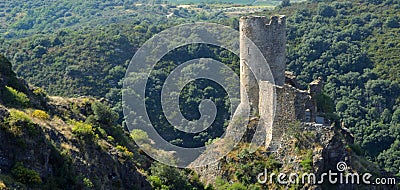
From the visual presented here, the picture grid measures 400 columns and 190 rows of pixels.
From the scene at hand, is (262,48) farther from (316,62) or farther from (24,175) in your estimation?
(316,62)

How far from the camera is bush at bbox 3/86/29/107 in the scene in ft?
61.6

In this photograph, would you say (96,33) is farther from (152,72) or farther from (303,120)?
(303,120)

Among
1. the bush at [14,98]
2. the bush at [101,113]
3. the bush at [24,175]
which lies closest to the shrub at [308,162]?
the bush at [101,113]

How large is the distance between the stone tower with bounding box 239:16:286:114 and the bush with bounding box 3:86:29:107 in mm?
8623

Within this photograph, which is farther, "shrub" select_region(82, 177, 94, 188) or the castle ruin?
the castle ruin

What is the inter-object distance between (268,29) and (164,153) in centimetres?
659

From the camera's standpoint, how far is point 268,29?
23750 millimetres

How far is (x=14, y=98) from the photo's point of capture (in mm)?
19109

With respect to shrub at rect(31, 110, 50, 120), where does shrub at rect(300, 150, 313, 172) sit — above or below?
below

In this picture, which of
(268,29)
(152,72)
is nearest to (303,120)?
(268,29)

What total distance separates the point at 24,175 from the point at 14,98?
4898 mm

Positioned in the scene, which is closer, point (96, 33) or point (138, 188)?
point (138, 188)

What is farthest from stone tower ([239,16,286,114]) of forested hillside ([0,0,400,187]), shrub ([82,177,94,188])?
forested hillside ([0,0,400,187])

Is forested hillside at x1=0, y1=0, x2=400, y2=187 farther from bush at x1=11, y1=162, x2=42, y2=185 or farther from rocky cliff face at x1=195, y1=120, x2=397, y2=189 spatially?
bush at x1=11, y1=162, x2=42, y2=185
